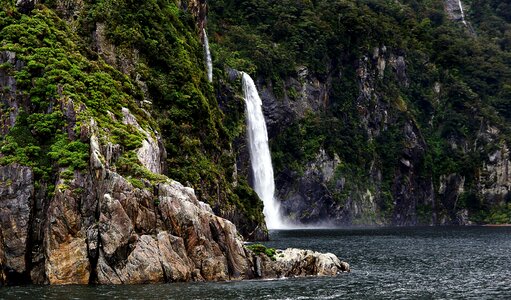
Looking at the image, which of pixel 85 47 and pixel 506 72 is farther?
pixel 506 72

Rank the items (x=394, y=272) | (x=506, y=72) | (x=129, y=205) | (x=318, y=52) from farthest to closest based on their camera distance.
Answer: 1. (x=506, y=72)
2. (x=318, y=52)
3. (x=394, y=272)
4. (x=129, y=205)

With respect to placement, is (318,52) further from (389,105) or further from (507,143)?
(507,143)

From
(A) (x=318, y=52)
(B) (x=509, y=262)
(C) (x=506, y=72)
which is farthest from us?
(C) (x=506, y=72)

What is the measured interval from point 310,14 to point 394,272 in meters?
103

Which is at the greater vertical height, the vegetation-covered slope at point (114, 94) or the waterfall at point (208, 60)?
the waterfall at point (208, 60)

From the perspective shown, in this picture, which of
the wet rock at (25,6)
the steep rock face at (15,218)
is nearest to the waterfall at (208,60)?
the wet rock at (25,6)

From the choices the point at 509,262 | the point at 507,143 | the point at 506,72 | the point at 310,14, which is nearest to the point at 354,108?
the point at 310,14

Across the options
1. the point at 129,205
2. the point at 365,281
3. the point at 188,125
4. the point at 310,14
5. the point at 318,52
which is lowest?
the point at 365,281

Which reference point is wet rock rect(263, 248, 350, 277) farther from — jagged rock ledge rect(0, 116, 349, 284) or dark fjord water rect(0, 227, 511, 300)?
dark fjord water rect(0, 227, 511, 300)

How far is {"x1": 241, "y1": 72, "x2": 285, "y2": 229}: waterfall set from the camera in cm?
11738

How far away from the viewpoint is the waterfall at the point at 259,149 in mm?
117375

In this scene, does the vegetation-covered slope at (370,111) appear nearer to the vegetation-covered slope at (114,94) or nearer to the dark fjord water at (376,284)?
the vegetation-covered slope at (114,94)

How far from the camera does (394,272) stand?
57.6 meters

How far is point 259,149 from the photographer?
119562 millimetres
